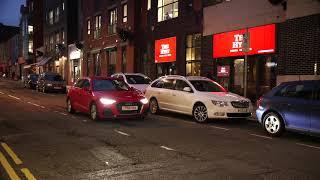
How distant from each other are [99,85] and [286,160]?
27.5ft

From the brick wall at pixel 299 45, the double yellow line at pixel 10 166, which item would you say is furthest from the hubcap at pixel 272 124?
the brick wall at pixel 299 45

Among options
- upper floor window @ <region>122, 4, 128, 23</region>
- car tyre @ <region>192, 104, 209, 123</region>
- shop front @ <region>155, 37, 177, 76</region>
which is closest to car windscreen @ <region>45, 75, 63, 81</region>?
upper floor window @ <region>122, 4, 128, 23</region>

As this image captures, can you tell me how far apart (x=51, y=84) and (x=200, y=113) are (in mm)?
21155

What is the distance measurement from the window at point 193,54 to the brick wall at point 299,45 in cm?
663

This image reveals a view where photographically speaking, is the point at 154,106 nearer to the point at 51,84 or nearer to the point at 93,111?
the point at 93,111

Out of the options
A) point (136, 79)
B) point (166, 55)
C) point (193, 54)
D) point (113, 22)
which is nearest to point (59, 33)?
point (113, 22)

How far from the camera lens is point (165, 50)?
92.8 feet

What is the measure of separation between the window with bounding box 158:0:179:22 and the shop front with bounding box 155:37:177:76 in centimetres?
149

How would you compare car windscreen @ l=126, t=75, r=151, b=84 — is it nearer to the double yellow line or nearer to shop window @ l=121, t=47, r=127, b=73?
the double yellow line

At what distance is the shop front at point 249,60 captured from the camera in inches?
774

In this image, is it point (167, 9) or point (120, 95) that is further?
point (167, 9)

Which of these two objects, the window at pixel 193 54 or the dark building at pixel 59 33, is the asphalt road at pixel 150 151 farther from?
the dark building at pixel 59 33

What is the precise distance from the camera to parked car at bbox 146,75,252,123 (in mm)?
14000

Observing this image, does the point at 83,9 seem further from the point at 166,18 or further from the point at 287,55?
the point at 287,55
